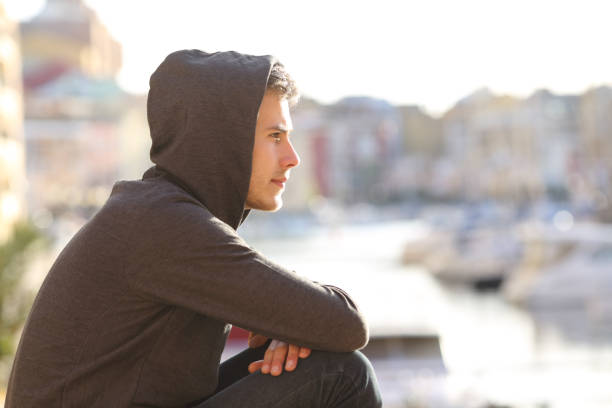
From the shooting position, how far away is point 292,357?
5.18 feet

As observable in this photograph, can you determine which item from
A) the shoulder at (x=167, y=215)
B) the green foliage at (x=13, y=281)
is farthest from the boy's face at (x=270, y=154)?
the green foliage at (x=13, y=281)

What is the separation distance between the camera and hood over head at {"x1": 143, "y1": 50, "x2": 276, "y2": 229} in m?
1.58

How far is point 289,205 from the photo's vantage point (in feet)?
198

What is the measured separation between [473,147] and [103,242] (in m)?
64.3

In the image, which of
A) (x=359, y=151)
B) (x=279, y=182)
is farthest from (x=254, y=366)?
(x=359, y=151)

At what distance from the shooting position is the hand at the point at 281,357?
1.57m

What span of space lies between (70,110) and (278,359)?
69571mm

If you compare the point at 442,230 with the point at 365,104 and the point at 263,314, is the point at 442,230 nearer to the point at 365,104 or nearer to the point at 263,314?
the point at 263,314

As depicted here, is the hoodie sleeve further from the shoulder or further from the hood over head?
the hood over head

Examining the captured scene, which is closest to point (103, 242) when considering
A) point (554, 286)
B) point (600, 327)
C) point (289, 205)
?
point (600, 327)

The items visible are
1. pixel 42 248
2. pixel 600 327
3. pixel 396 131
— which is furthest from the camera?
pixel 396 131

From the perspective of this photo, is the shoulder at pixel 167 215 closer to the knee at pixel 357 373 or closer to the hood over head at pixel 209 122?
the hood over head at pixel 209 122

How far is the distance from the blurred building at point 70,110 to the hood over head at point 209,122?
5212 cm

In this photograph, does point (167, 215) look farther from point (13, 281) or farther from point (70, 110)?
point (70, 110)
